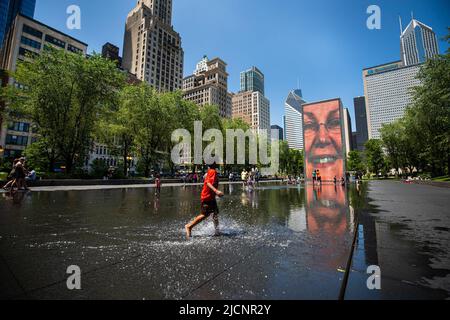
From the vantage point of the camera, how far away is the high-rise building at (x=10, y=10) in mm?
132750

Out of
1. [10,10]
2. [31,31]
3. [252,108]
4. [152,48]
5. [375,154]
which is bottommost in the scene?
[375,154]

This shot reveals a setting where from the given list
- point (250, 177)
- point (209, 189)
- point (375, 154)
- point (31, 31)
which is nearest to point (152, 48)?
point (31, 31)

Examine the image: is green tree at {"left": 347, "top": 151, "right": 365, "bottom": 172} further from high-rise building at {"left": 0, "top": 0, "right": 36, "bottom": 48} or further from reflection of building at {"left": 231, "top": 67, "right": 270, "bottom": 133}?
high-rise building at {"left": 0, "top": 0, "right": 36, "bottom": 48}

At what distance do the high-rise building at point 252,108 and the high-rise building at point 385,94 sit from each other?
60.0 m

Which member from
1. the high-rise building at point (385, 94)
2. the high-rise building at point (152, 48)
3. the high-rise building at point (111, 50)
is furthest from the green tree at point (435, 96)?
the high-rise building at point (111, 50)

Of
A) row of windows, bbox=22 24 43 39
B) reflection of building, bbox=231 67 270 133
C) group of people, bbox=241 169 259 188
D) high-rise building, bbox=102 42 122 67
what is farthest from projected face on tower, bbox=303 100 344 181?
reflection of building, bbox=231 67 270 133

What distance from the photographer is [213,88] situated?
11119 cm

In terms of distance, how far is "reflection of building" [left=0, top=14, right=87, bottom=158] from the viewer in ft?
178

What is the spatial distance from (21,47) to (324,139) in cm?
8074

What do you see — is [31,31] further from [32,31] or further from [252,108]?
[252,108]

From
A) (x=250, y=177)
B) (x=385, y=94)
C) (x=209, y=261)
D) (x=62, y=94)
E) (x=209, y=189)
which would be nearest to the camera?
(x=209, y=261)

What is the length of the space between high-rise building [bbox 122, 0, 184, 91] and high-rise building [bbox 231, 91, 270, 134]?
58236mm

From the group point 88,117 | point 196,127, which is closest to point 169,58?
point 196,127
